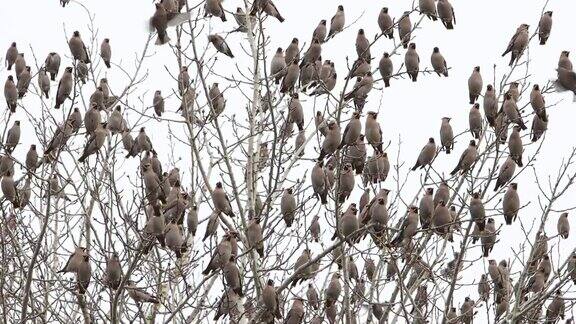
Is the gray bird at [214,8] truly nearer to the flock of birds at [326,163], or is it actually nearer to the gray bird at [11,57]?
the flock of birds at [326,163]

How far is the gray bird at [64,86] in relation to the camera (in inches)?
A: 281

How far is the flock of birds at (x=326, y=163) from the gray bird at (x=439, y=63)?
0.01 meters

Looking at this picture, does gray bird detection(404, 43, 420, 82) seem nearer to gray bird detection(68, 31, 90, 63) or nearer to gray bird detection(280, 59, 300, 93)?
gray bird detection(280, 59, 300, 93)

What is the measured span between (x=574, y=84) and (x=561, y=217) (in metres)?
1.15

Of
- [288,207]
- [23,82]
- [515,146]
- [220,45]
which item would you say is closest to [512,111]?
[515,146]

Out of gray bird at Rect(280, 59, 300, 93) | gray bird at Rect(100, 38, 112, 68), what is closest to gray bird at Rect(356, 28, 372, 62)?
gray bird at Rect(280, 59, 300, 93)

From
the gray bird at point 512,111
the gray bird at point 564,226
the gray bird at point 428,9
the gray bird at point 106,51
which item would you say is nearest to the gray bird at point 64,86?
the gray bird at point 106,51

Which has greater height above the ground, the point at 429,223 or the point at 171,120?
the point at 171,120

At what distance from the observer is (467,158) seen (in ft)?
22.1

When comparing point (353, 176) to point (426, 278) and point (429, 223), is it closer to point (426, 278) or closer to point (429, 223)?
point (429, 223)

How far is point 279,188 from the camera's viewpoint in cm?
808

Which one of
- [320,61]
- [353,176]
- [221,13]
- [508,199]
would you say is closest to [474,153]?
[508,199]

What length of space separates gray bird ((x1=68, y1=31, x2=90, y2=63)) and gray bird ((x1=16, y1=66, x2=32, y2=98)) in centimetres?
49

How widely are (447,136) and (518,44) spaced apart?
0.95 meters
